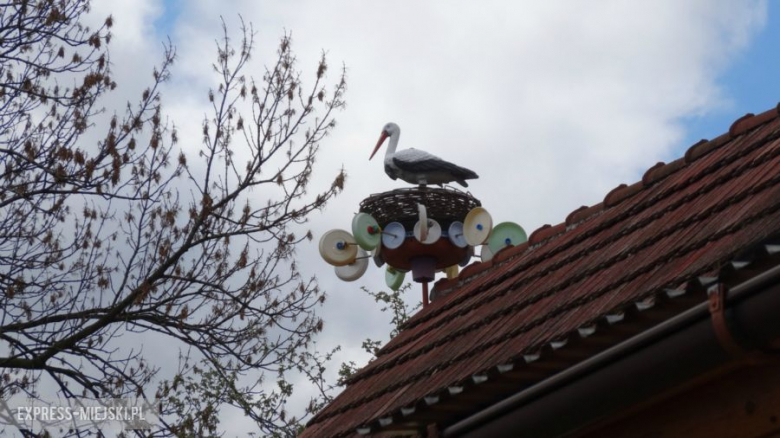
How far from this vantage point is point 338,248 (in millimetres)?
8422

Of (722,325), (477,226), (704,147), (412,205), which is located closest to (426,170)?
(412,205)

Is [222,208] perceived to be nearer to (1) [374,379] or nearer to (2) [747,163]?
(1) [374,379]

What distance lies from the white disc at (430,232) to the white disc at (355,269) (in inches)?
20.2

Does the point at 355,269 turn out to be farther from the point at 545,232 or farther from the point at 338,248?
the point at 545,232

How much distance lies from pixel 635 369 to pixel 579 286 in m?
1.10

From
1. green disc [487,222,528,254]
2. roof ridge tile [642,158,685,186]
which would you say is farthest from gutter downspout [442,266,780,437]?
green disc [487,222,528,254]

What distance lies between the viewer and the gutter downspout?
317cm

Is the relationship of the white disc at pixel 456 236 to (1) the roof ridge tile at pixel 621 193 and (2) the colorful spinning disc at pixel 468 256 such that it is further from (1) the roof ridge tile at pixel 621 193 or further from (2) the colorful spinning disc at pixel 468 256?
(1) the roof ridge tile at pixel 621 193

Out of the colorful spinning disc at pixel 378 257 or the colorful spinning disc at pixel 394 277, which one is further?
the colorful spinning disc at pixel 394 277

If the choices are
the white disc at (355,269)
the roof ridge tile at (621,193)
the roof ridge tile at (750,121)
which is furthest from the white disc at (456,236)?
the roof ridge tile at (750,121)

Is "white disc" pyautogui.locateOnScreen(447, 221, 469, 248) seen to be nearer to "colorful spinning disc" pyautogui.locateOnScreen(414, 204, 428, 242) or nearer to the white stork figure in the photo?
"colorful spinning disc" pyautogui.locateOnScreen(414, 204, 428, 242)

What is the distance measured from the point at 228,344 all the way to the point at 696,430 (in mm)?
6069

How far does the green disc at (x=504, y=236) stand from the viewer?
7.77m

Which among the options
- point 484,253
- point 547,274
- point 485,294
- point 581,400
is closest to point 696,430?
point 581,400
